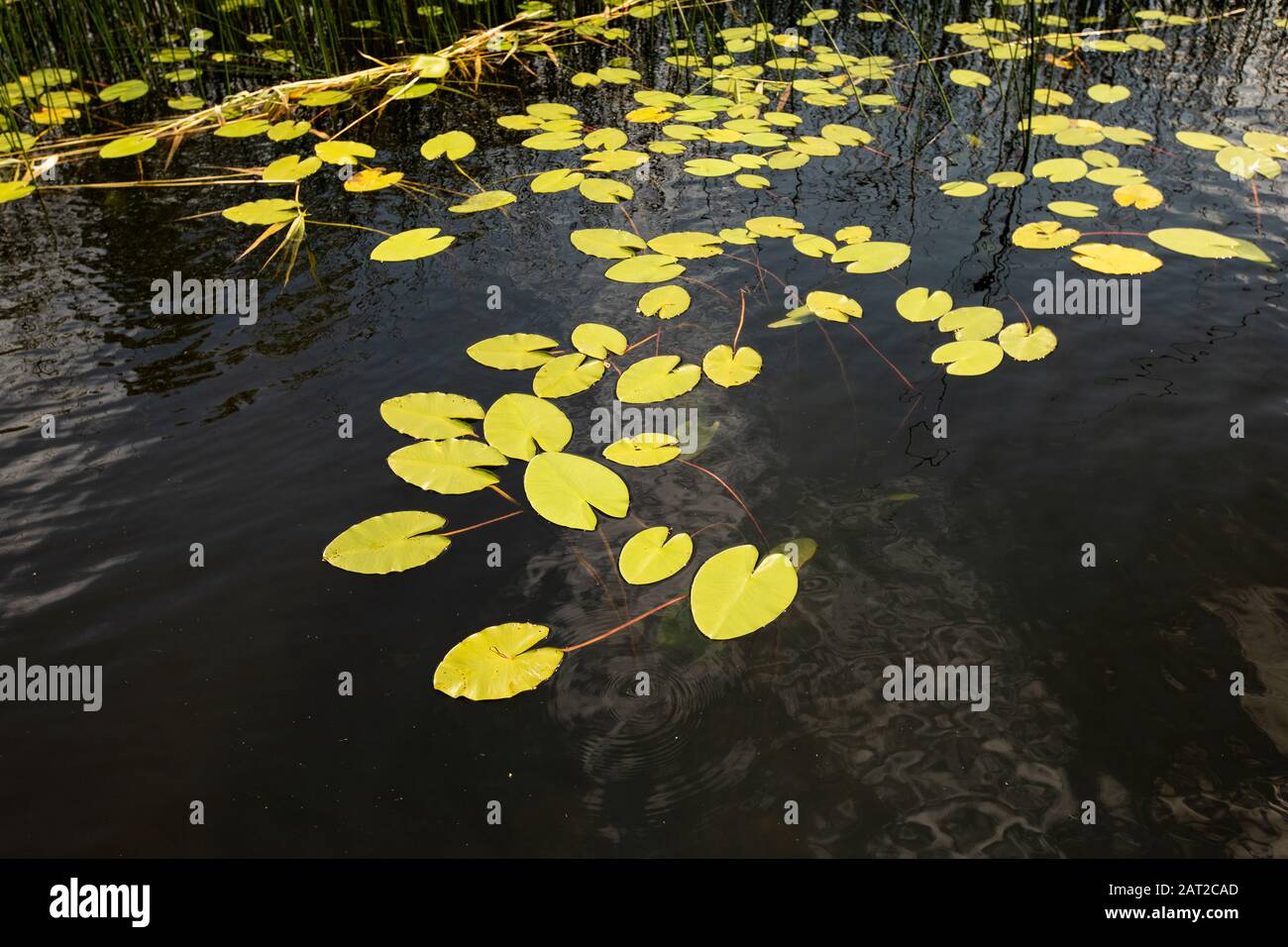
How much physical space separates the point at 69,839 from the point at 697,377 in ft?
6.55

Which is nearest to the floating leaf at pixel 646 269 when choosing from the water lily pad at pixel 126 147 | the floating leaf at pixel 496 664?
the floating leaf at pixel 496 664

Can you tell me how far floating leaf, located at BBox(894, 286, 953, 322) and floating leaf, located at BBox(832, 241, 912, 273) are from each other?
20cm

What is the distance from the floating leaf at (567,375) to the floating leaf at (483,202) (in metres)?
1.27

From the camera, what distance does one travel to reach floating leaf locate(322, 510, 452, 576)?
7.22 feet

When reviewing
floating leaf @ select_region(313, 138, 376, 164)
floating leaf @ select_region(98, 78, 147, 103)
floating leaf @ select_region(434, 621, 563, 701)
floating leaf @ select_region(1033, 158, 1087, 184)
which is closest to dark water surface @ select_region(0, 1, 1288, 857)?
floating leaf @ select_region(434, 621, 563, 701)

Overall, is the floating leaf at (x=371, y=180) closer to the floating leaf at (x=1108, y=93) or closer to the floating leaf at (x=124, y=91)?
the floating leaf at (x=124, y=91)

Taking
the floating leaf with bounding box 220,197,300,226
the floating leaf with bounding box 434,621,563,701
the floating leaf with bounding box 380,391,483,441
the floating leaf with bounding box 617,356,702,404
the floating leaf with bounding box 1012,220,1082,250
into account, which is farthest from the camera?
the floating leaf with bounding box 220,197,300,226

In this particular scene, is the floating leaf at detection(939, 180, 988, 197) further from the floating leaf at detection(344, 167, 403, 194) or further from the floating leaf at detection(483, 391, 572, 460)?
the floating leaf at detection(344, 167, 403, 194)

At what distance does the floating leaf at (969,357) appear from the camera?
2807 millimetres

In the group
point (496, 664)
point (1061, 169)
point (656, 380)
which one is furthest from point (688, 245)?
point (496, 664)

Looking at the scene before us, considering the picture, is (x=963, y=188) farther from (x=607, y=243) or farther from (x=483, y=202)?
(x=483, y=202)

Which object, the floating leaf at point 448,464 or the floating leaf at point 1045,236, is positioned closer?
the floating leaf at point 448,464

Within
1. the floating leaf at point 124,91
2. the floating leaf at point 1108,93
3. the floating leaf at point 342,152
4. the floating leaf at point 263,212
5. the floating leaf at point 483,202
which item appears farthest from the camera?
the floating leaf at point 124,91
